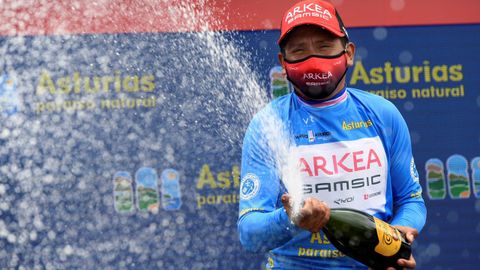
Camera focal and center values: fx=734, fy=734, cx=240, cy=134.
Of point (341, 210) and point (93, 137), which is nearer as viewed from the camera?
point (341, 210)

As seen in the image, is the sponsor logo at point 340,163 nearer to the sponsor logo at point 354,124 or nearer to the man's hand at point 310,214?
the sponsor logo at point 354,124

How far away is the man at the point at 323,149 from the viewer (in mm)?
2637

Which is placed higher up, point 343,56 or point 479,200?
point 343,56

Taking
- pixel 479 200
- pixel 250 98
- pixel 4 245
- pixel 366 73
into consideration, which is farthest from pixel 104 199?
pixel 479 200

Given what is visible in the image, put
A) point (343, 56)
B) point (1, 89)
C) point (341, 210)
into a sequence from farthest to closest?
1. point (1, 89)
2. point (343, 56)
3. point (341, 210)

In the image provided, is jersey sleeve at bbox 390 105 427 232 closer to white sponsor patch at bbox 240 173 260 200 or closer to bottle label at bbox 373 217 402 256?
bottle label at bbox 373 217 402 256

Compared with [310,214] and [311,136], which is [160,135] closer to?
[311,136]

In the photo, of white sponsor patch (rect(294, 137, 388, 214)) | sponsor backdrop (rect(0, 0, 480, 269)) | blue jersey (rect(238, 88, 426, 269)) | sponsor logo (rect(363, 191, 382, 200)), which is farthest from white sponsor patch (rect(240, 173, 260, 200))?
sponsor backdrop (rect(0, 0, 480, 269))

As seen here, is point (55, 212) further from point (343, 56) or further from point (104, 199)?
point (343, 56)

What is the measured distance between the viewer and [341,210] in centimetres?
242

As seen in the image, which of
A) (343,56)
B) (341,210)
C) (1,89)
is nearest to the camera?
(341,210)

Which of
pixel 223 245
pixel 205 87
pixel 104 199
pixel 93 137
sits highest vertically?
pixel 205 87

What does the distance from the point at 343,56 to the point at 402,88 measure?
287 cm

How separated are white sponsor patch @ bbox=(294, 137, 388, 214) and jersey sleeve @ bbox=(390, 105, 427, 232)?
0.08 m
